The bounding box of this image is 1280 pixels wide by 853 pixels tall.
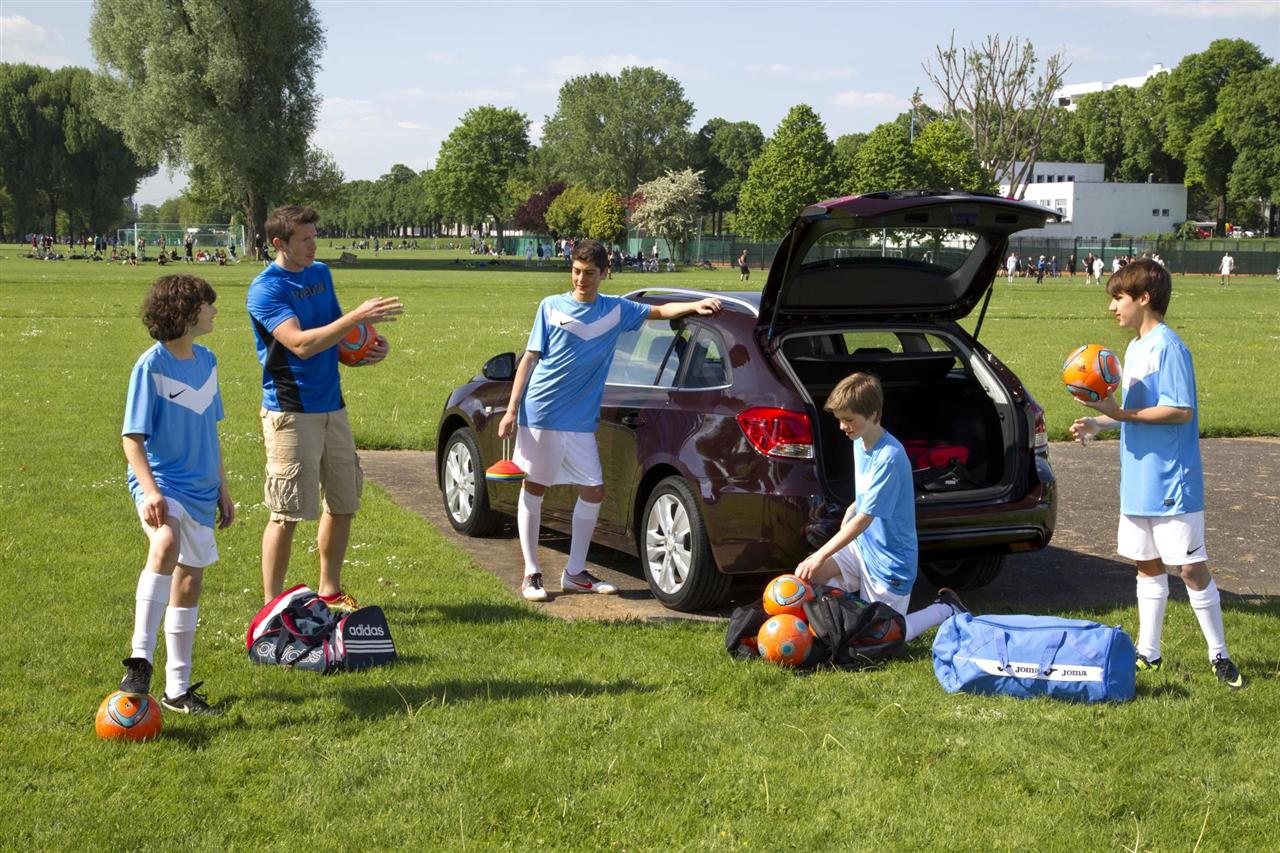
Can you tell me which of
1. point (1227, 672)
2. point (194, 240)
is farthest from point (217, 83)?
point (1227, 672)

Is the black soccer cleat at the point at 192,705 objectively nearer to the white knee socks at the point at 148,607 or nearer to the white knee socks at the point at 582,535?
the white knee socks at the point at 148,607

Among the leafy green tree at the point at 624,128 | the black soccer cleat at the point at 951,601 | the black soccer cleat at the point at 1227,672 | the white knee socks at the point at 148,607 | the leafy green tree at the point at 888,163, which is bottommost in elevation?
the black soccer cleat at the point at 1227,672

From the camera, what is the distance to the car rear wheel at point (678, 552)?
262 inches

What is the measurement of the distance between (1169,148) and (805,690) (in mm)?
122964

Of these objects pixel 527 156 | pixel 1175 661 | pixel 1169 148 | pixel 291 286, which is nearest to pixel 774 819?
pixel 1175 661

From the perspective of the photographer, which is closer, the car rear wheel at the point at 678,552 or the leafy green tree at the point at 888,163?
the car rear wheel at the point at 678,552

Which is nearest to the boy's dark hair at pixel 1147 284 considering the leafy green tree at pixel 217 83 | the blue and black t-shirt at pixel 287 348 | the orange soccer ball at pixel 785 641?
the orange soccer ball at pixel 785 641

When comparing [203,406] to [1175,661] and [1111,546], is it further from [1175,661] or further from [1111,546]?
[1111,546]

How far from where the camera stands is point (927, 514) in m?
6.58

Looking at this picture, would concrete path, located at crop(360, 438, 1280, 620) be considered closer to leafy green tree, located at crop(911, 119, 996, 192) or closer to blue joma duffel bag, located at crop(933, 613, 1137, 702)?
blue joma duffel bag, located at crop(933, 613, 1137, 702)

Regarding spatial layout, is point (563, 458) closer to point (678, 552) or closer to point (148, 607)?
point (678, 552)

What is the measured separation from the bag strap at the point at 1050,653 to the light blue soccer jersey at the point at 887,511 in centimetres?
84

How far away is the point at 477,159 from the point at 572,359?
128380mm

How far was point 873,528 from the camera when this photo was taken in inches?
241
